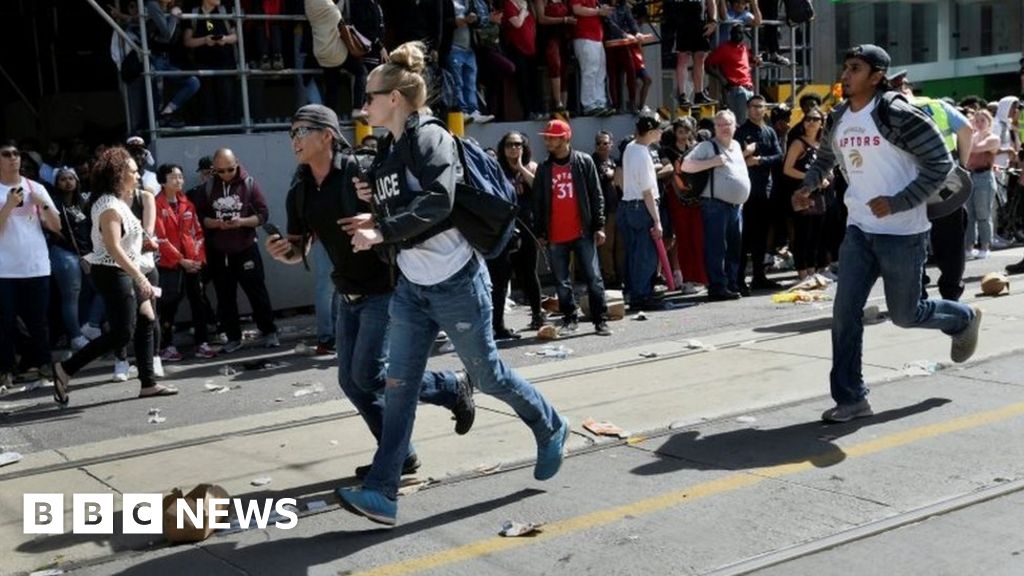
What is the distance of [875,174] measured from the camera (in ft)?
22.1

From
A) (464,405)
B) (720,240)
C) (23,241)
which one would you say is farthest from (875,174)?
(23,241)

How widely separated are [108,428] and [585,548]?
4.09 m

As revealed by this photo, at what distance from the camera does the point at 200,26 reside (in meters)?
12.3

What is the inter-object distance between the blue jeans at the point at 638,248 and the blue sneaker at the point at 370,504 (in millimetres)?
7151

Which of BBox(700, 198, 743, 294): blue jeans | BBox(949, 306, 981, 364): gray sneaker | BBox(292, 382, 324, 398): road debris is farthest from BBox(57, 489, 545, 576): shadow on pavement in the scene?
BBox(700, 198, 743, 294): blue jeans

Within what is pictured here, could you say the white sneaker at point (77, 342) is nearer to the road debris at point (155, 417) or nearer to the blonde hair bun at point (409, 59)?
the road debris at point (155, 417)

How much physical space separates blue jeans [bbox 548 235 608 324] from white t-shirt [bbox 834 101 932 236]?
4.11m

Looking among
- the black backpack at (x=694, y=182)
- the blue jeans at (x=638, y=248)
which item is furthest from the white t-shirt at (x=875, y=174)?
the black backpack at (x=694, y=182)

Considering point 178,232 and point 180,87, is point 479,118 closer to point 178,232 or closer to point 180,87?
point 180,87

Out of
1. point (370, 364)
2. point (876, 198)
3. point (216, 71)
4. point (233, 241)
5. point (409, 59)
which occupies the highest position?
point (216, 71)

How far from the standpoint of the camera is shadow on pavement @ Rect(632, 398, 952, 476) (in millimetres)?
6195

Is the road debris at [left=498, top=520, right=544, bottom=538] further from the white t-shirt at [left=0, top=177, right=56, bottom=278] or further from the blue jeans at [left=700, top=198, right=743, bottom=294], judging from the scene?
the blue jeans at [left=700, top=198, right=743, bottom=294]

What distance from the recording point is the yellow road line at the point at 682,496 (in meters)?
5.02

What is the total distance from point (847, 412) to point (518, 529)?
2.44 meters
